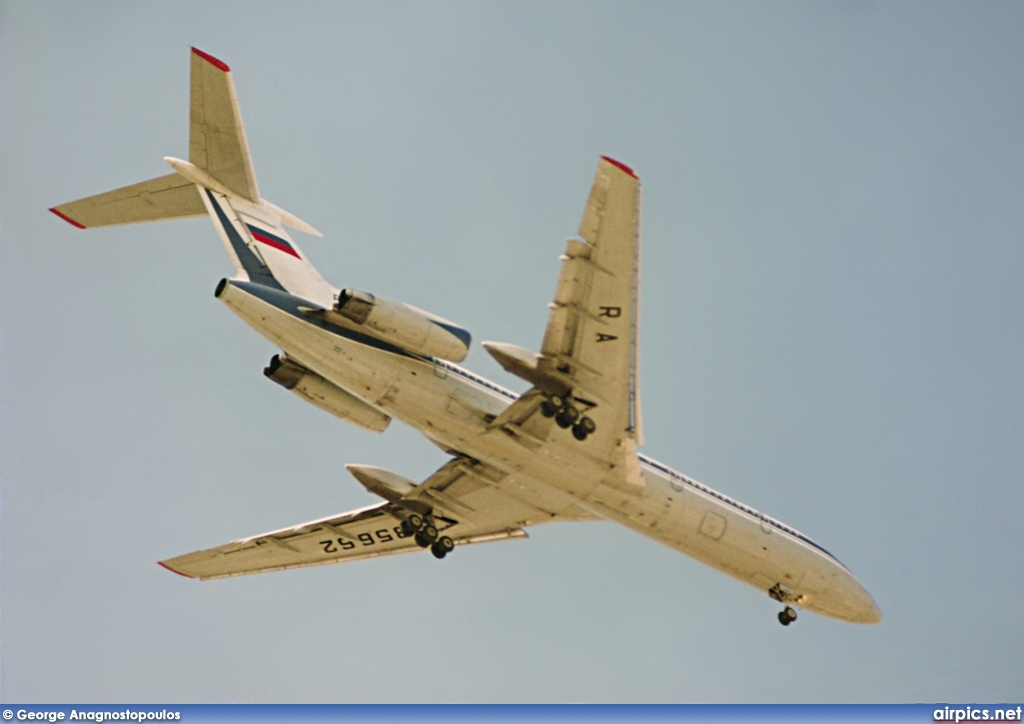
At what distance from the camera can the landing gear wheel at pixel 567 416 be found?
23656 mm

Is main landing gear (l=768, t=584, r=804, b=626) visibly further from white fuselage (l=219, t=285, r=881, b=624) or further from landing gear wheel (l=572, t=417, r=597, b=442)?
landing gear wheel (l=572, t=417, r=597, b=442)

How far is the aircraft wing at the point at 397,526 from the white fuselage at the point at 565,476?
0.60m

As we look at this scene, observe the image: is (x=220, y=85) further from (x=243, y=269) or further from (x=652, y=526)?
(x=652, y=526)

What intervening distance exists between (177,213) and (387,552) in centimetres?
1076

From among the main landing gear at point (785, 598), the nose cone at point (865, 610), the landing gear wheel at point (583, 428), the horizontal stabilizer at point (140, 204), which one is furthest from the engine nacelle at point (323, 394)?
the nose cone at point (865, 610)

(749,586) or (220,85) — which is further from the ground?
(220,85)

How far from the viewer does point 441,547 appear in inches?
1171

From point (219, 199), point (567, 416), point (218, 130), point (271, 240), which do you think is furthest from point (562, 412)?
point (218, 130)

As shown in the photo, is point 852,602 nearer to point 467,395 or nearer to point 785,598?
point 785,598

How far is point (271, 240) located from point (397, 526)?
8.89 meters

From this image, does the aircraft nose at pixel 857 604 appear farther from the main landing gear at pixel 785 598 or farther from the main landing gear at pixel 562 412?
the main landing gear at pixel 562 412

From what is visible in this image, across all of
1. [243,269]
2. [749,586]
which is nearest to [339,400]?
[243,269]

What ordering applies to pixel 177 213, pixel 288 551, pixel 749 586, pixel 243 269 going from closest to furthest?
1. pixel 243 269
2. pixel 177 213
3. pixel 749 586
4. pixel 288 551

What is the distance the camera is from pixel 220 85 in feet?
83.7
